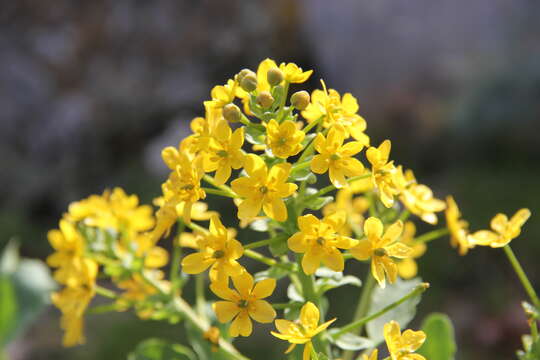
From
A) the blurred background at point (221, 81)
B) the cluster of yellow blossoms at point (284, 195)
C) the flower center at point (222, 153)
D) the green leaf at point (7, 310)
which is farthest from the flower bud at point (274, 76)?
the blurred background at point (221, 81)

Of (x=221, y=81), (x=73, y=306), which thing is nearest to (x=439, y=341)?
(x=73, y=306)

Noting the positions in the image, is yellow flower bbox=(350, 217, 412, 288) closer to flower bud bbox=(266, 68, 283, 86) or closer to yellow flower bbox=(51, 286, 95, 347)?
flower bud bbox=(266, 68, 283, 86)

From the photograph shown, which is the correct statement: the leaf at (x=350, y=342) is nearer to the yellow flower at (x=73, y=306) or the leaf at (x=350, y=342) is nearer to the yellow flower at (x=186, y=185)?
the yellow flower at (x=186, y=185)

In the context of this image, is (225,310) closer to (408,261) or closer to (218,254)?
(218,254)

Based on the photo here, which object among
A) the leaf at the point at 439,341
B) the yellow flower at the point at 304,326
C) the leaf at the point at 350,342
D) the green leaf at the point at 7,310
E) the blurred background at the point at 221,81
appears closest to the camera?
the yellow flower at the point at 304,326

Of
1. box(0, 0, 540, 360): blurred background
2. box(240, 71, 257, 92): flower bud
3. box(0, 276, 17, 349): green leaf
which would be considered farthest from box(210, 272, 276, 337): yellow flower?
box(0, 0, 540, 360): blurred background

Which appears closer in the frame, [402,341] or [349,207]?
[402,341]

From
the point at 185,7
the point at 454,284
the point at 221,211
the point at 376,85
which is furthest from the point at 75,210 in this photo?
the point at 185,7
